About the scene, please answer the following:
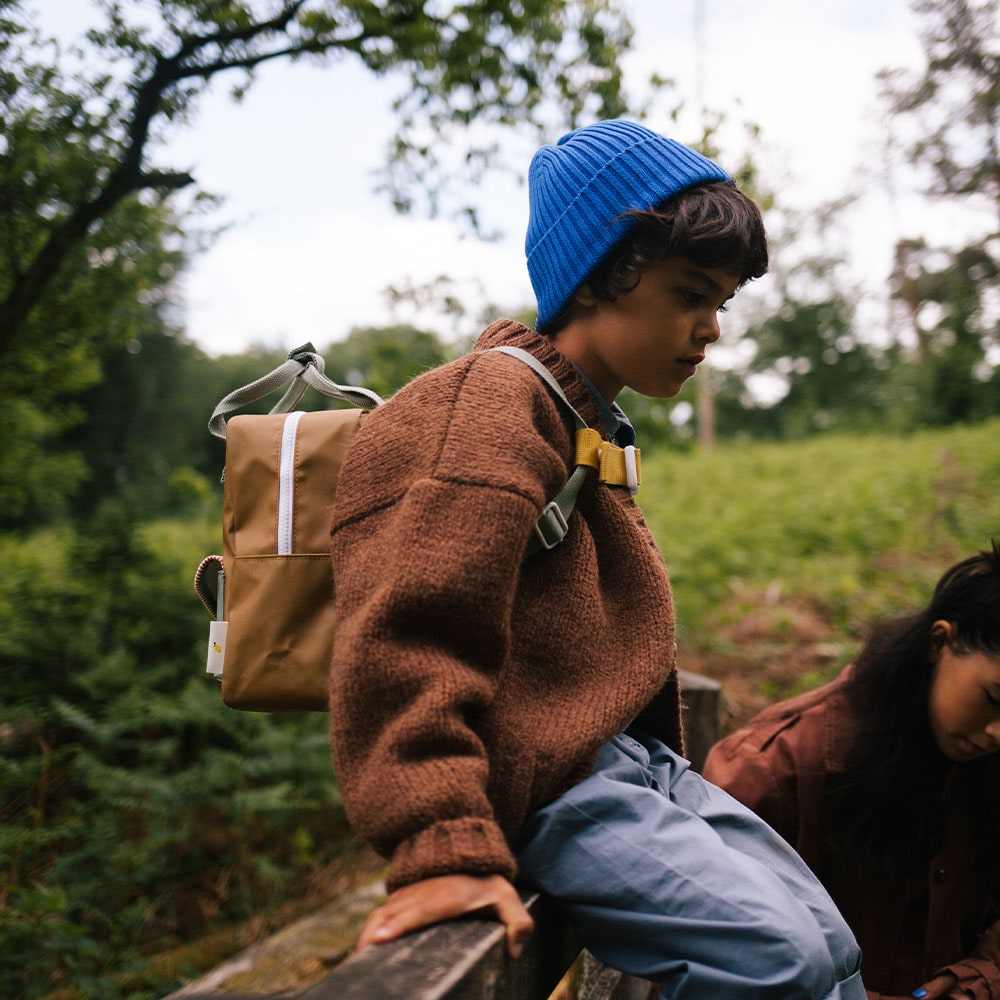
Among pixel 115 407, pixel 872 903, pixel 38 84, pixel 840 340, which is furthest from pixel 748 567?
pixel 840 340

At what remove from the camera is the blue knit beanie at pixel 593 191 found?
1593mm

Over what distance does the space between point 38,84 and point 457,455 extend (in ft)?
11.4

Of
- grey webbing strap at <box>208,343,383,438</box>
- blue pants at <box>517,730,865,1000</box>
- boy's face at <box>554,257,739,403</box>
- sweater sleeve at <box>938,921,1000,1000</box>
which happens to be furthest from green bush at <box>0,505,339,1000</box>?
boy's face at <box>554,257,739,403</box>

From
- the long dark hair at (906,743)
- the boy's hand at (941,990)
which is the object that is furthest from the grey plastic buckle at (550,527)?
the boy's hand at (941,990)

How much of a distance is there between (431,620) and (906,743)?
1519 millimetres

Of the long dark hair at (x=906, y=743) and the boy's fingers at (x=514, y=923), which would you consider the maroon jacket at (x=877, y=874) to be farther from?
the boy's fingers at (x=514, y=923)

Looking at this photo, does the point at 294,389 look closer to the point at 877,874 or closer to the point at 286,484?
the point at 286,484

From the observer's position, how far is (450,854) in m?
1.02

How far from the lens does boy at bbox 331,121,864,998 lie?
1107mm

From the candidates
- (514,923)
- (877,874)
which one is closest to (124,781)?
(877,874)

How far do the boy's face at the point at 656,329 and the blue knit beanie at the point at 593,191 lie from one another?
0.08 meters

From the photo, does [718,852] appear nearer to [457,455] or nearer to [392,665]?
[392,665]

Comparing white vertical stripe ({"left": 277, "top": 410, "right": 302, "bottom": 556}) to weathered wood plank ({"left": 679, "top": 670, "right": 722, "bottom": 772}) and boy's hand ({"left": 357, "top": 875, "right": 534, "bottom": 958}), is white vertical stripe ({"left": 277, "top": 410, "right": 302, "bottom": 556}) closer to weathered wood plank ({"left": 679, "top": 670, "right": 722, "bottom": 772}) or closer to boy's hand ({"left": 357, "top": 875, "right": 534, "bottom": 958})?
boy's hand ({"left": 357, "top": 875, "right": 534, "bottom": 958})

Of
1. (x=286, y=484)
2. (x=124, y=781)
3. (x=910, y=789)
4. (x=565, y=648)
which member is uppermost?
(x=286, y=484)
